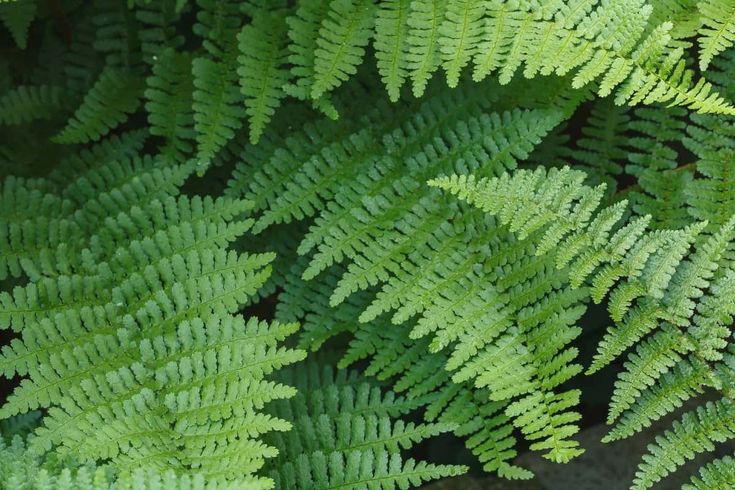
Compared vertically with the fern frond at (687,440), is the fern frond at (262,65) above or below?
above

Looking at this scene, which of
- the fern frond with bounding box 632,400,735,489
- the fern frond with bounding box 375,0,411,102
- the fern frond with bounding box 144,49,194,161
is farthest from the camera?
the fern frond with bounding box 144,49,194,161

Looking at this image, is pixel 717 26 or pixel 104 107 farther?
pixel 104 107

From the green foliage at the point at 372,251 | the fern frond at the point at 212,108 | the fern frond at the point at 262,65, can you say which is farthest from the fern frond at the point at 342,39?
the fern frond at the point at 212,108

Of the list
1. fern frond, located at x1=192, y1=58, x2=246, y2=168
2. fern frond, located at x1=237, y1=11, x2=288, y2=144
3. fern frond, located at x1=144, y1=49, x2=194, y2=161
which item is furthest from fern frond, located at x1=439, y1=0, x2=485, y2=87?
fern frond, located at x1=144, y1=49, x2=194, y2=161

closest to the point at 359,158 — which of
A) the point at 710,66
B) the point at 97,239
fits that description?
the point at 97,239

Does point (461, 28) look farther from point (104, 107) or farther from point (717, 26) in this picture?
point (104, 107)

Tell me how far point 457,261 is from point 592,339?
108 cm

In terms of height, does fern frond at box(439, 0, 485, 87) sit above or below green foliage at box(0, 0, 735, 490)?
above

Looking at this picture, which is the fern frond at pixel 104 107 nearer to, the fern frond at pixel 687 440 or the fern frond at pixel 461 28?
the fern frond at pixel 461 28

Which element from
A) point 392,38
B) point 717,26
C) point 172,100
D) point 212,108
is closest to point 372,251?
point 392,38

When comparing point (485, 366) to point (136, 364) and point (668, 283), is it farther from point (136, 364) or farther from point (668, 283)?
point (136, 364)

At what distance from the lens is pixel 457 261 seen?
82.3 inches

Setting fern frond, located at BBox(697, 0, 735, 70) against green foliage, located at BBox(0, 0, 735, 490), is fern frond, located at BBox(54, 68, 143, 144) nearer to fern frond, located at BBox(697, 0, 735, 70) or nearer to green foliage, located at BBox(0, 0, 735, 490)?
green foliage, located at BBox(0, 0, 735, 490)

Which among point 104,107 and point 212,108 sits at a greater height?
point 104,107
